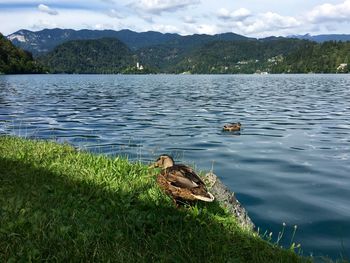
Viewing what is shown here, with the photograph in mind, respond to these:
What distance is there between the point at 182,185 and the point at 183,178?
0.66 feet

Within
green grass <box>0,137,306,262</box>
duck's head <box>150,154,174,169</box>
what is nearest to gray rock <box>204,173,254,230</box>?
green grass <box>0,137,306,262</box>

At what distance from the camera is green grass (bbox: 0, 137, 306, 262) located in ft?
20.9

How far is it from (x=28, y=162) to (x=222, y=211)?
5908 millimetres

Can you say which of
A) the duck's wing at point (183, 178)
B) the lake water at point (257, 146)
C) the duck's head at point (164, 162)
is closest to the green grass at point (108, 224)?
the duck's wing at point (183, 178)

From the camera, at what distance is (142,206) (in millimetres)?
8375

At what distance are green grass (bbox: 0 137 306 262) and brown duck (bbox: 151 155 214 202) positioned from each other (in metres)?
0.26

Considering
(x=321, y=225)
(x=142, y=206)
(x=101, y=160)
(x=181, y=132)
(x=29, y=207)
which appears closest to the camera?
(x=29, y=207)

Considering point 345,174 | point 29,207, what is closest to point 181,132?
point 345,174

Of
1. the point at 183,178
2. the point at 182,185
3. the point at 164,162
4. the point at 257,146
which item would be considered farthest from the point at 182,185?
the point at 257,146

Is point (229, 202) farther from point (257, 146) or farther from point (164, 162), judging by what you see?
point (257, 146)

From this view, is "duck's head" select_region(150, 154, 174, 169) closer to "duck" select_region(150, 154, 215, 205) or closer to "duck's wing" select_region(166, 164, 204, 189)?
"duck" select_region(150, 154, 215, 205)

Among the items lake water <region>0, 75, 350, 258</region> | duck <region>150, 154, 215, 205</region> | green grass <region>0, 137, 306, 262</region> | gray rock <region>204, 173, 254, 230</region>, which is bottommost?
lake water <region>0, 75, 350, 258</region>

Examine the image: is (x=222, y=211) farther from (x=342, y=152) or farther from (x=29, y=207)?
(x=342, y=152)

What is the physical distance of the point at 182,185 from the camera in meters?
8.46
